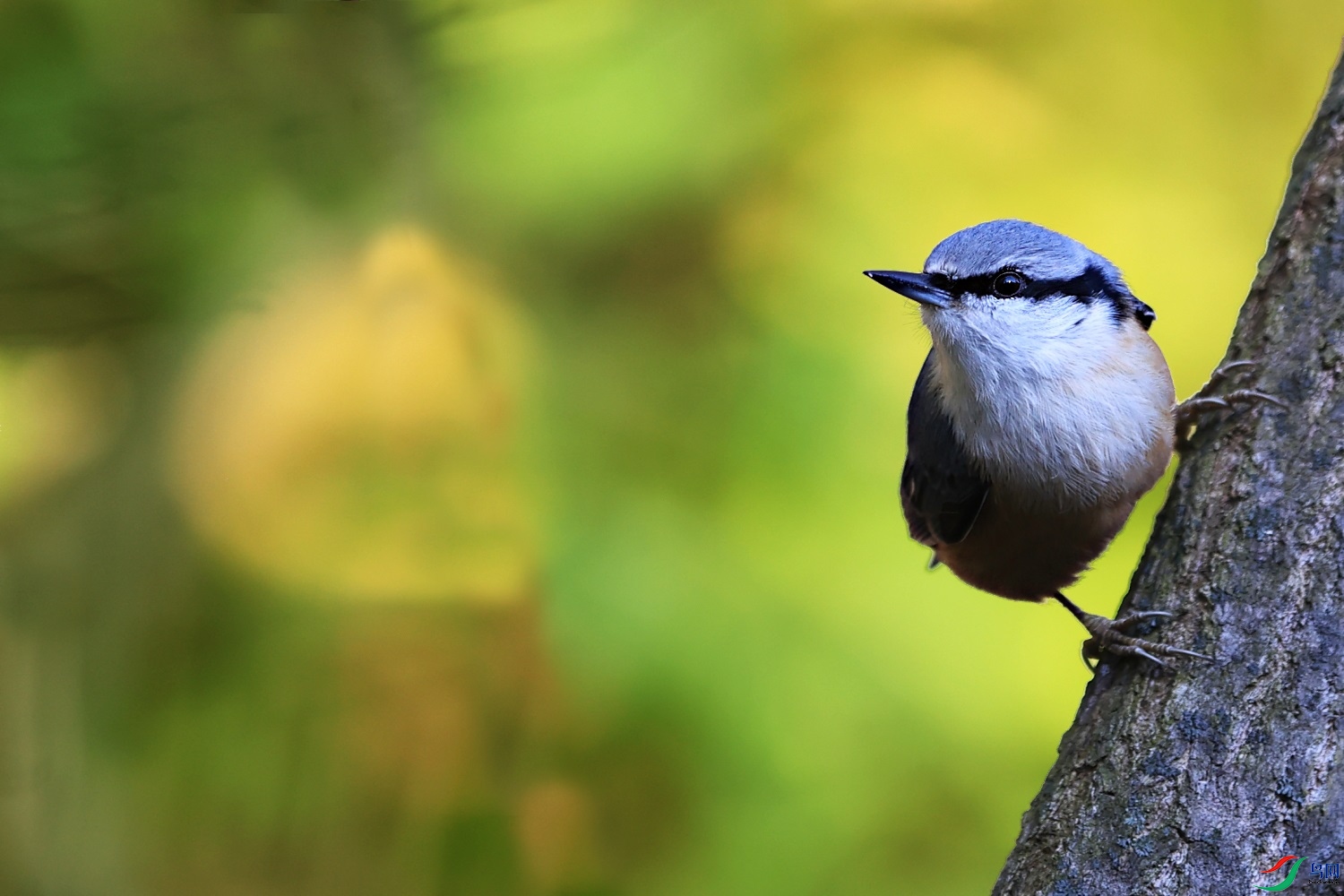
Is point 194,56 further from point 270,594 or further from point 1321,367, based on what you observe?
point 1321,367

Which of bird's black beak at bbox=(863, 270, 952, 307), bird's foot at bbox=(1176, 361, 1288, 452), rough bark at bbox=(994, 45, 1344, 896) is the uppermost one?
bird's black beak at bbox=(863, 270, 952, 307)

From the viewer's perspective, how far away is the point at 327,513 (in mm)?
2479

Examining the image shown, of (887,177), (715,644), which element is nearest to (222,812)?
(715,644)

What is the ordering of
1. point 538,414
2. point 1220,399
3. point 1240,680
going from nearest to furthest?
point 1240,680 < point 1220,399 < point 538,414

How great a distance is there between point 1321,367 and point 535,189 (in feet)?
6.22

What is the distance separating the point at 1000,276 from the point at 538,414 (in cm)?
131

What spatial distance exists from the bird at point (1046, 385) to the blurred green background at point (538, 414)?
2.71ft

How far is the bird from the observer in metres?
1.53

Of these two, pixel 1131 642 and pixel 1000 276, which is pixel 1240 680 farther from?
pixel 1000 276

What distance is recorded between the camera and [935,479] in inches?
67.9

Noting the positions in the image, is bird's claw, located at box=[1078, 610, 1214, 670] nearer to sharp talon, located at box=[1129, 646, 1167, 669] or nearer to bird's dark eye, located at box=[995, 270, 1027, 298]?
sharp talon, located at box=[1129, 646, 1167, 669]

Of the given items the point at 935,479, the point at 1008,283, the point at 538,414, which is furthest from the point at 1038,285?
the point at 538,414

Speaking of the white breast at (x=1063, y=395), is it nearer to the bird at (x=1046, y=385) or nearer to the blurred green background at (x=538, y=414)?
the bird at (x=1046, y=385)

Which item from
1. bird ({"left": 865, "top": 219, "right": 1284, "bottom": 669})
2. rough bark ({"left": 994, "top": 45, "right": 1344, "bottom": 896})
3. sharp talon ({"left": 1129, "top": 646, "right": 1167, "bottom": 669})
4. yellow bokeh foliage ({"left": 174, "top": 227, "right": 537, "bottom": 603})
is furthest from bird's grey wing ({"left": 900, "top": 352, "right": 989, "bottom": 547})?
yellow bokeh foliage ({"left": 174, "top": 227, "right": 537, "bottom": 603})
